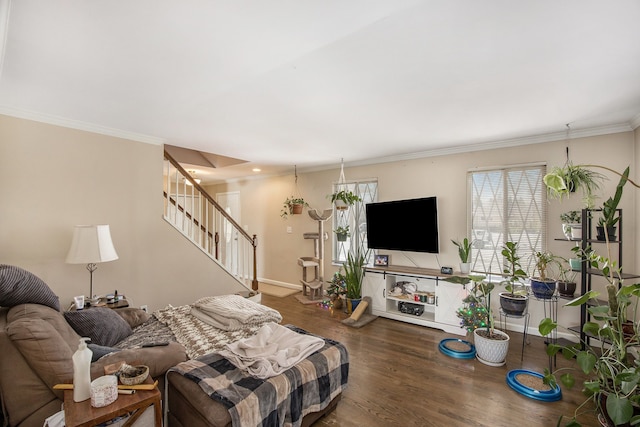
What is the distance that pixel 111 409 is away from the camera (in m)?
1.19

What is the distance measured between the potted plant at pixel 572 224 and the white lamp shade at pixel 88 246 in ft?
15.1

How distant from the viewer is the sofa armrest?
4.99ft

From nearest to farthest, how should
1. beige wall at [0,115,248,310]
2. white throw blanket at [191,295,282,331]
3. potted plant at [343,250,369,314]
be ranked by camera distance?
white throw blanket at [191,295,282,331] < beige wall at [0,115,248,310] < potted plant at [343,250,369,314]

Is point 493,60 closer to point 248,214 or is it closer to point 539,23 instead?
point 539,23

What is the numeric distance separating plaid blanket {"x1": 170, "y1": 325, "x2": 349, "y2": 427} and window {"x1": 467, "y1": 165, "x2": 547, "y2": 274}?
2.69 m

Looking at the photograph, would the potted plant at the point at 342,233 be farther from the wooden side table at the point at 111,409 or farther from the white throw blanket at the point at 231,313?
the wooden side table at the point at 111,409

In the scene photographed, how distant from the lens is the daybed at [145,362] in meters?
1.31

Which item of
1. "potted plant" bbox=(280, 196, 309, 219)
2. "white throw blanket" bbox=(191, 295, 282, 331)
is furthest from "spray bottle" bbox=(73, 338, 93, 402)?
"potted plant" bbox=(280, 196, 309, 219)

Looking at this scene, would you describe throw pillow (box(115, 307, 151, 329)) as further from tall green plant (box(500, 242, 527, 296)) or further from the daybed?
tall green plant (box(500, 242, 527, 296))

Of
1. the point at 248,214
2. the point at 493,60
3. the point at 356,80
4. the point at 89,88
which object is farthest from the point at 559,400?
the point at 248,214

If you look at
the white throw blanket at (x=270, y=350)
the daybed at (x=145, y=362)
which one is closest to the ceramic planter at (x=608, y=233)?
the daybed at (x=145, y=362)

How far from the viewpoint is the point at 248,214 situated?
21.4 ft

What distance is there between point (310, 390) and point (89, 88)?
2734 millimetres

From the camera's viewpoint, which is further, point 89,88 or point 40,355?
point 89,88
